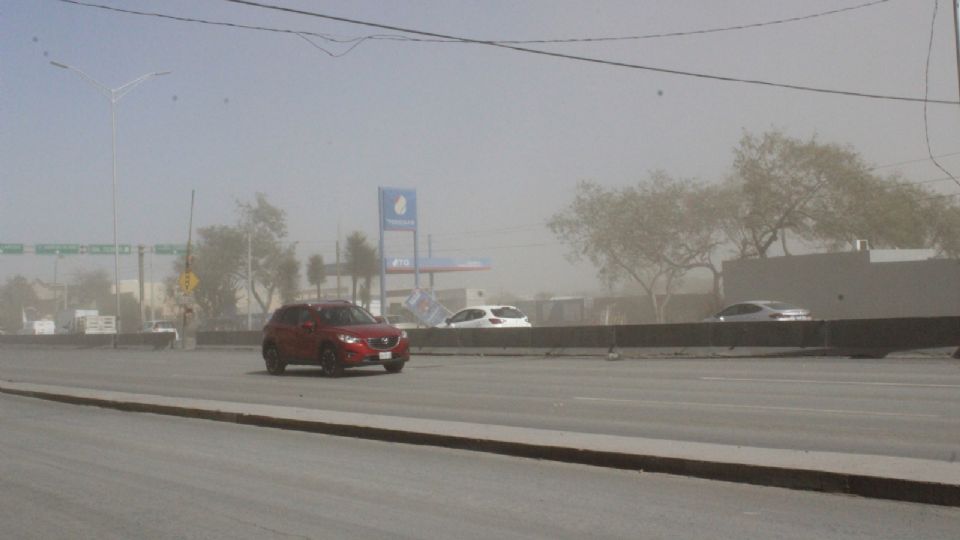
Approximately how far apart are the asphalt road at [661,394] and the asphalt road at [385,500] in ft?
7.97

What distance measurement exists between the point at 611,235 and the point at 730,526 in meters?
63.3

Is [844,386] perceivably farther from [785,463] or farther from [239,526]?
[239,526]

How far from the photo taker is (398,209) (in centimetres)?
5644

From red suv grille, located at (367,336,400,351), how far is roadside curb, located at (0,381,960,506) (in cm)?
837

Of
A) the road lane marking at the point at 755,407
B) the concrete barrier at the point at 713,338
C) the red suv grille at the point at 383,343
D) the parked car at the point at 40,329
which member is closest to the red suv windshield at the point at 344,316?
the red suv grille at the point at 383,343

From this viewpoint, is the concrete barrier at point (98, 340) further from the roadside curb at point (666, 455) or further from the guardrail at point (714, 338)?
the roadside curb at point (666, 455)

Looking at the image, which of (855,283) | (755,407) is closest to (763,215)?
(855,283)

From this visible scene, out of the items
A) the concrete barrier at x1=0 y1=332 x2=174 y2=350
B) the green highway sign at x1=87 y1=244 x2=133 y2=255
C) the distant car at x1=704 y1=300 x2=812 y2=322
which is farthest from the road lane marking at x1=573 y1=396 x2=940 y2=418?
the green highway sign at x1=87 y1=244 x2=133 y2=255

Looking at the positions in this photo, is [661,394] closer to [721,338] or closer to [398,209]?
[721,338]

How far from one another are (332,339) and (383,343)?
47.8 inches

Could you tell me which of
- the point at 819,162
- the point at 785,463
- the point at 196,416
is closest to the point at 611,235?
the point at 819,162

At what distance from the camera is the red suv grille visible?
2264 centimetres

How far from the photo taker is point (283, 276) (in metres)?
85.0

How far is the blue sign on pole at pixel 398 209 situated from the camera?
55625 millimetres
